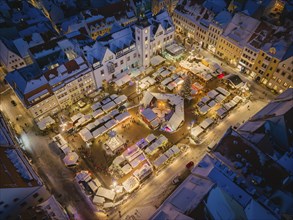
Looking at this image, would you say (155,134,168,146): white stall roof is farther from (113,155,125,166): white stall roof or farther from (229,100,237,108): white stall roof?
(229,100,237,108): white stall roof

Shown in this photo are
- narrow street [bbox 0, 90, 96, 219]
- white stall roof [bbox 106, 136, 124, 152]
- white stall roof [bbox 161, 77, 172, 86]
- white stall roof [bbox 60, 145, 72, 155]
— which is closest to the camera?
narrow street [bbox 0, 90, 96, 219]

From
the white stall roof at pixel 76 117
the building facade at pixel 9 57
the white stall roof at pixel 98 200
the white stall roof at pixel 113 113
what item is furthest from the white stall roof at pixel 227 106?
the building facade at pixel 9 57

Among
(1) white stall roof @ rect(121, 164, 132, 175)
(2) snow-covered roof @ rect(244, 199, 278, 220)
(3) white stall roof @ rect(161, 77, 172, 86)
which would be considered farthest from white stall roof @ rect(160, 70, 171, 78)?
(2) snow-covered roof @ rect(244, 199, 278, 220)

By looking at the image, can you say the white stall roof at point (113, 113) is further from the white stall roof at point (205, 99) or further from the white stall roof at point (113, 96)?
the white stall roof at point (205, 99)

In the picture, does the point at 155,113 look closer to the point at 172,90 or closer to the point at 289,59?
the point at 172,90

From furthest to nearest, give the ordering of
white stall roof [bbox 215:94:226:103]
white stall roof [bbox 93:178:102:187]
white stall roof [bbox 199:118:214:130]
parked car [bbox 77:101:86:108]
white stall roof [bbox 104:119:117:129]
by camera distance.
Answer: parked car [bbox 77:101:86:108] < white stall roof [bbox 215:94:226:103] < white stall roof [bbox 104:119:117:129] < white stall roof [bbox 199:118:214:130] < white stall roof [bbox 93:178:102:187]

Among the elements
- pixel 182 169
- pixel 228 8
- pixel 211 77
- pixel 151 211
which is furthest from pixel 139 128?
pixel 228 8
